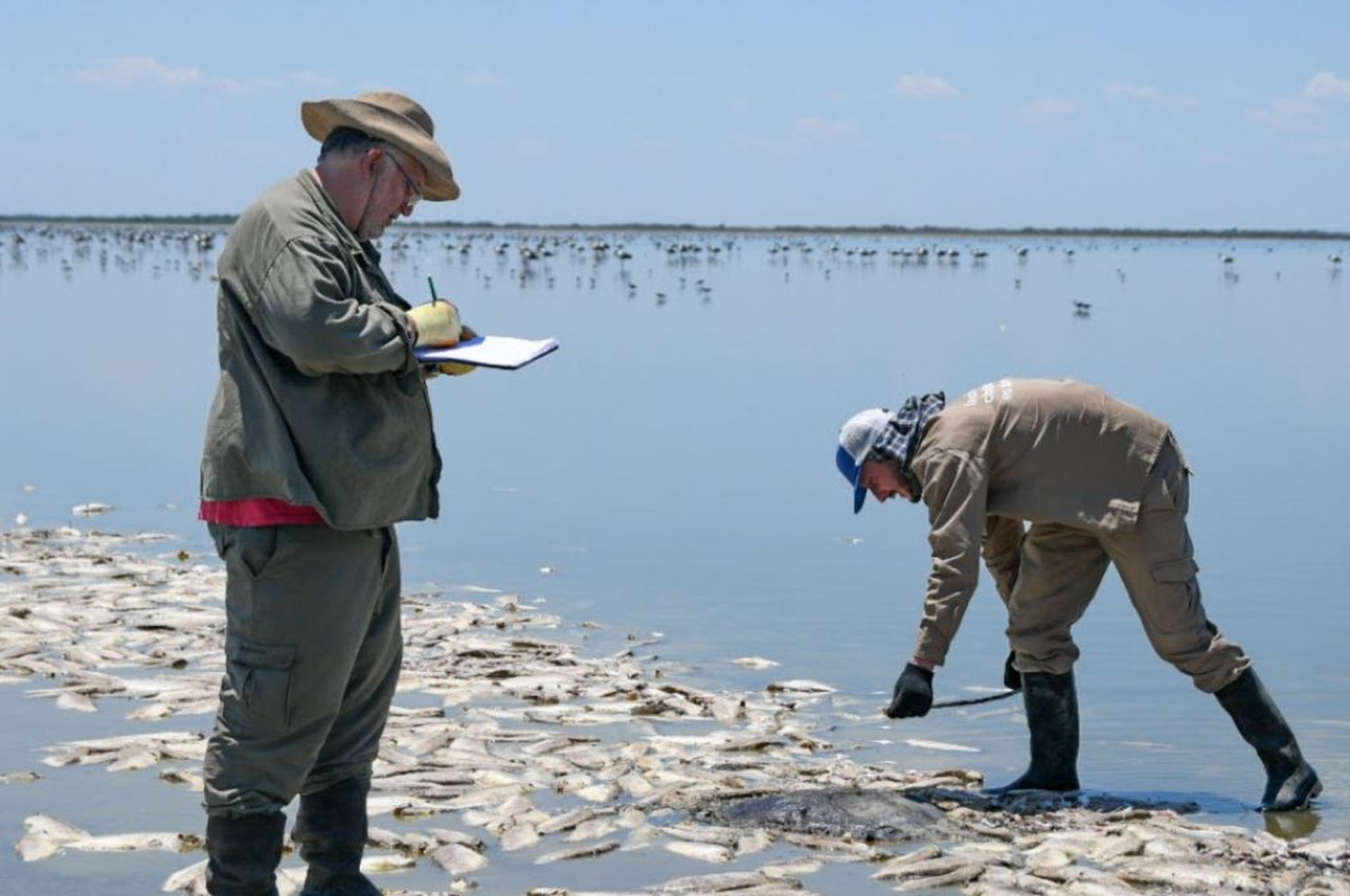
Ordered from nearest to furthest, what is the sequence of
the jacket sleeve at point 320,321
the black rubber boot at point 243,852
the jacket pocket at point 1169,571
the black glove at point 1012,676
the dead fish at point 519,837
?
the jacket sleeve at point 320,321 → the black rubber boot at point 243,852 → the dead fish at point 519,837 → the jacket pocket at point 1169,571 → the black glove at point 1012,676

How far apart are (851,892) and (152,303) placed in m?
38.7

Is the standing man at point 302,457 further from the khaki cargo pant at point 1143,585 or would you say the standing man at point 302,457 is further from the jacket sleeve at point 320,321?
the khaki cargo pant at point 1143,585

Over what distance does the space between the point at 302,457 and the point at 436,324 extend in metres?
0.52

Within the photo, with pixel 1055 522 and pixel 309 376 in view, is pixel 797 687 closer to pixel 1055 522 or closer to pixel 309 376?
pixel 1055 522

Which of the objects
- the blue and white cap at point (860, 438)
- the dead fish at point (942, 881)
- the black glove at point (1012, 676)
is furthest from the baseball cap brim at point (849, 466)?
the dead fish at point (942, 881)

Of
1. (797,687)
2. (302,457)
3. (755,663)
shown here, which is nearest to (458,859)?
(302,457)

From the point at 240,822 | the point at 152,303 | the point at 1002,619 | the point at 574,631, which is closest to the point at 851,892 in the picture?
the point at 240,822

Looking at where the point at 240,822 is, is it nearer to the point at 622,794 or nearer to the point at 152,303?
the point at 622,794

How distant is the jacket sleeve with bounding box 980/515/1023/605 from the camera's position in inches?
320

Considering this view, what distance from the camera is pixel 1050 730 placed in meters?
8.01

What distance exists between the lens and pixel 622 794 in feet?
25.0

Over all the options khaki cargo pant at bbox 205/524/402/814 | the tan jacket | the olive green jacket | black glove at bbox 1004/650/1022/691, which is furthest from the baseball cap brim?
khaki cargo pant at bbox 205/524/402/814

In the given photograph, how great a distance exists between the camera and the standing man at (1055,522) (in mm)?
7312

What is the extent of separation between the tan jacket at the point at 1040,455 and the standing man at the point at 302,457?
2270 mm
